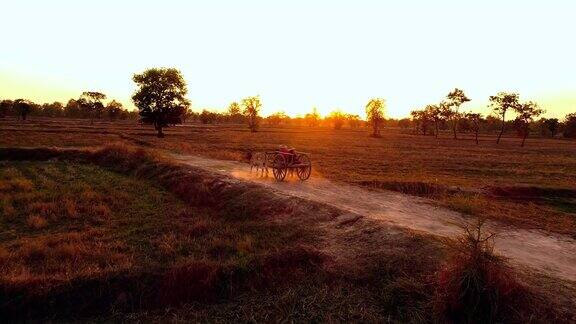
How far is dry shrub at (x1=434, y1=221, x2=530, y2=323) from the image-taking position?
6348 mm

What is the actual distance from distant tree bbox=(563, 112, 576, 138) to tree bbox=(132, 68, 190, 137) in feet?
330

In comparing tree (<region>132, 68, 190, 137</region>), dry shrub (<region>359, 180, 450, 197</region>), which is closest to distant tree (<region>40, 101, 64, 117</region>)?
tree (<region>132, 68, 190, 137</region>)

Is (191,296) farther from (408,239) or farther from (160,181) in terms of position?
(160,181)

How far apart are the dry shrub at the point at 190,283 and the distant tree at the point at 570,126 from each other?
12206 cm

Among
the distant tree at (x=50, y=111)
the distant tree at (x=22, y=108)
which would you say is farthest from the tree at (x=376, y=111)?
the distant tree at (x=50, y=111)

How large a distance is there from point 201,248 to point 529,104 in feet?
274

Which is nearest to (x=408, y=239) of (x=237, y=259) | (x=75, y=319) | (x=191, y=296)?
(x=237, y=259)

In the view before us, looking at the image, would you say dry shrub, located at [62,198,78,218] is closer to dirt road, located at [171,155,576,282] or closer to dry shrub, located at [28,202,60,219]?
dry shrub, located at [28,202,60,219]

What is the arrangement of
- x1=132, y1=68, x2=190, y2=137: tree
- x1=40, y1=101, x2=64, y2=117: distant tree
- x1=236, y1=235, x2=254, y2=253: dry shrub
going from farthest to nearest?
Result: x1=40, y1=101, x2=64, y2=117: distant tree, x1=132, y1=68, x2=190, y2=137: tree, x1=236, y1=235, x2=254, y2=253: dry shrub

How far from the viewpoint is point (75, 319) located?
307 inches

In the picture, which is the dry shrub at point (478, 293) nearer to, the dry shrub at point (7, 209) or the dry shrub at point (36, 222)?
the dry shrub at point (36, 222)

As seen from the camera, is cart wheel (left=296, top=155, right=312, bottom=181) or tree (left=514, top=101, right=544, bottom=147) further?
tree (left=514, top=101, right=544, bottom=147)

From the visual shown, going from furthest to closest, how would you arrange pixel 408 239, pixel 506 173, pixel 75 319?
pixel 506 173
pixel 408 239
pixel 75 319

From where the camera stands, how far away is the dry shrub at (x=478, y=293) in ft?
20.8
